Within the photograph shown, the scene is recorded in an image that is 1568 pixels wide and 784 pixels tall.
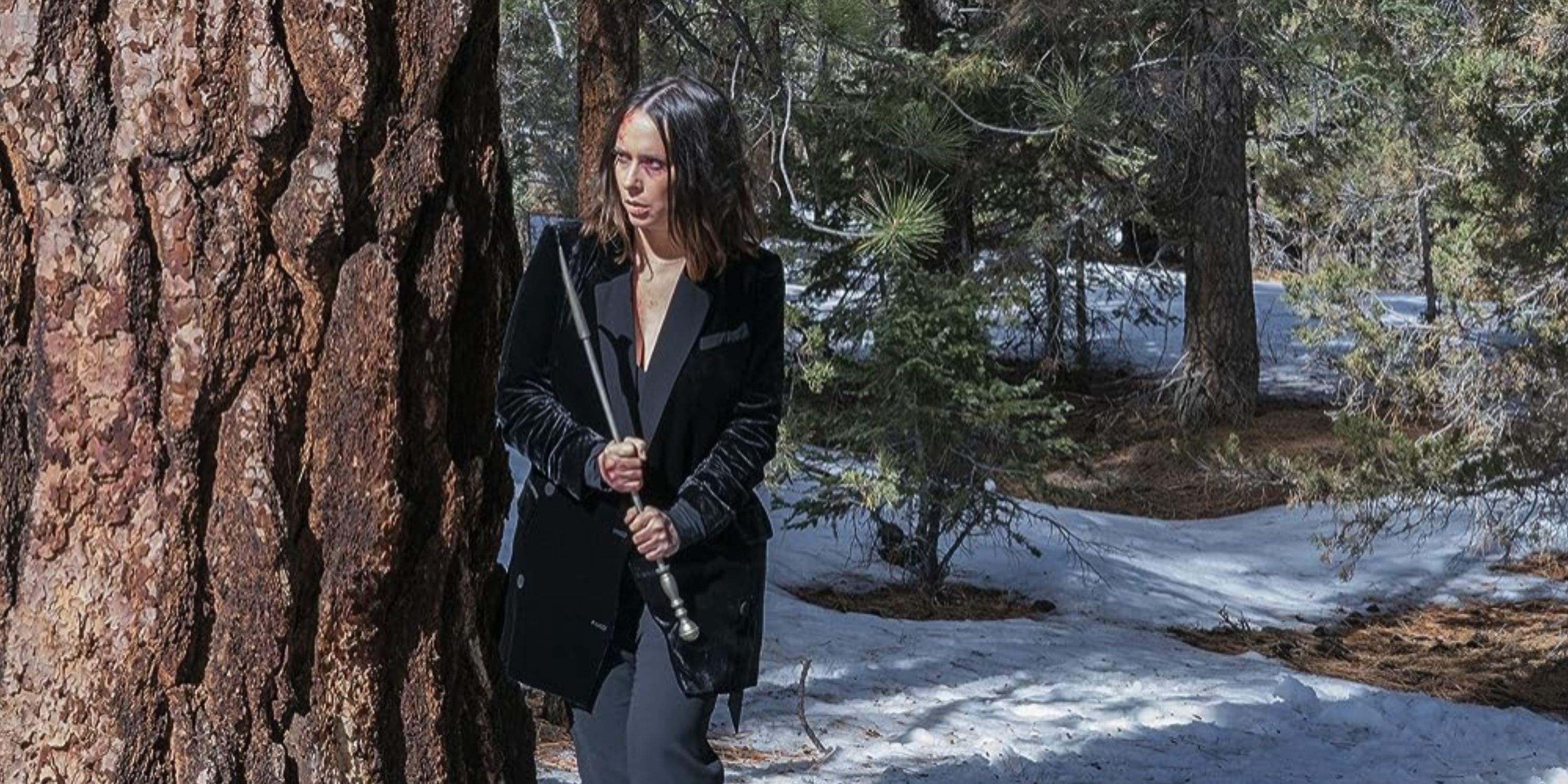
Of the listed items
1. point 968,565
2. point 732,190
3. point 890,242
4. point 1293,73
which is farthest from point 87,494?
point 1293,73

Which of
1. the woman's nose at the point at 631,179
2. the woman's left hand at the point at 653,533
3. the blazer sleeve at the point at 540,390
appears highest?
the woman's nose at the point at 631,179

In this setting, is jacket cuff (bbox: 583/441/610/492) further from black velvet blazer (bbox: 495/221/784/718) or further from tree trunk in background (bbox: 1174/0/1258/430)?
tree trunk in background (bbox: 1174/0/1258/430)

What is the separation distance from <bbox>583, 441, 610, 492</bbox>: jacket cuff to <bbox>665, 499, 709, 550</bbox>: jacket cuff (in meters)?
0.13

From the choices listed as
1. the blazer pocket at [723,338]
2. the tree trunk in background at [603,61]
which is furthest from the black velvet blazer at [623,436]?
the tree trunk in background at [603,61]

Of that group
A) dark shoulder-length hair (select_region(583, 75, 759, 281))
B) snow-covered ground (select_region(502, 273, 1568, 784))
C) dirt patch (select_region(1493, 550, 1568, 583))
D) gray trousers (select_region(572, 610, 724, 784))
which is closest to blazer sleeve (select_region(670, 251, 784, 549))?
dark shoulder-length hair (select_region(583, 75, 759, 281))

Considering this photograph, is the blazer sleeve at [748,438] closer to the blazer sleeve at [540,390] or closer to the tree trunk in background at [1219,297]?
the blazer sleeve at [540,390]

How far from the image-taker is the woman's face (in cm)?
319

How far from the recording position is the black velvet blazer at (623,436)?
123 inches

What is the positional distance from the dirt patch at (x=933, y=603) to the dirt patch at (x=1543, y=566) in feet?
11.5

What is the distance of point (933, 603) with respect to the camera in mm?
10461

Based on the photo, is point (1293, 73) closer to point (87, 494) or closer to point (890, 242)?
point (890, 242)

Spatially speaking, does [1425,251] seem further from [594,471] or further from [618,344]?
[594,471]

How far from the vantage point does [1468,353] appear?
953 centimetres

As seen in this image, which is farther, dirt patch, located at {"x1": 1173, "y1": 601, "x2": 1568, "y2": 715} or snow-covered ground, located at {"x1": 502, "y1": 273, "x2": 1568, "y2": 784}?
dirt patch, located at {"x1": 1173, "y1": 601, "x2": 1568, "y2": 715}
